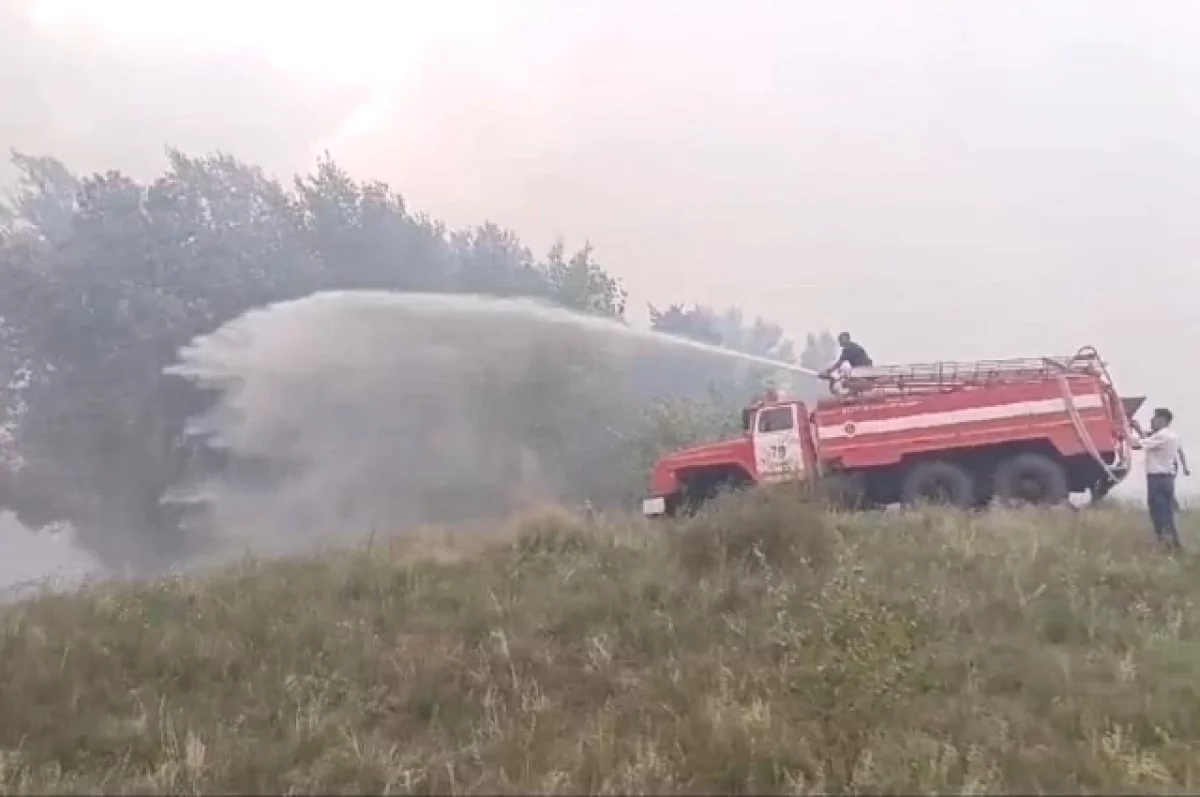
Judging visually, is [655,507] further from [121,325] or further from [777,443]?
[121,325]

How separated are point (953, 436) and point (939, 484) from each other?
589 millimetres

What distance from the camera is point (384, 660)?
8.04 metres

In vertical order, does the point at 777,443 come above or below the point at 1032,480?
above

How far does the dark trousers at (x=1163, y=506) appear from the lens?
35.3ft

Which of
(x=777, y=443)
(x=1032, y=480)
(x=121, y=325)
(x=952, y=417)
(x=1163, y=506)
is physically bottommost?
(x=1163, y=506)

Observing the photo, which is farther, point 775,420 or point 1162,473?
point 775,420

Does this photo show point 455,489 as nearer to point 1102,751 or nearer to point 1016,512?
point 1016,512

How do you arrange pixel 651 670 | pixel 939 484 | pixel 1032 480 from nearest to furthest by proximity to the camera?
pixel 651 670 < pixel 1032 480 < pixel 939 484

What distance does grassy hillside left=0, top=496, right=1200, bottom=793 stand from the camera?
244 inches

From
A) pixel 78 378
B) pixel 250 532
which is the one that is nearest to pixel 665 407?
pixel 250 532

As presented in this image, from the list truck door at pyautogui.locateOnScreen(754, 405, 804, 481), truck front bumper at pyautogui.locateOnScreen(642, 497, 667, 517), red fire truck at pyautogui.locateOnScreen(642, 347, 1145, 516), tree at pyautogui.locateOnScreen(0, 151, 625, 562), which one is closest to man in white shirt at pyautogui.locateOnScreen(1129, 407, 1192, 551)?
red fire truck at pyautogui.locateOnScreen(642, 347, 1145, 516)

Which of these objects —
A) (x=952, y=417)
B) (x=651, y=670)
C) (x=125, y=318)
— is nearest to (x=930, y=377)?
(x=952, y=417)

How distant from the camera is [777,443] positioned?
1481cm

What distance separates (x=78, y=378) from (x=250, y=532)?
6305 millimetres
